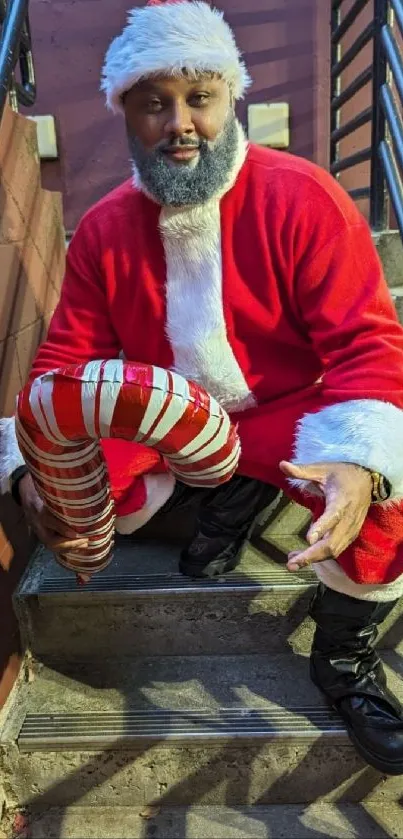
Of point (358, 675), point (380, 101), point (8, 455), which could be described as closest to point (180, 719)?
point (358, 675)

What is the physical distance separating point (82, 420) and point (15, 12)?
978 mm

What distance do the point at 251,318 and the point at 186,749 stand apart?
80cm

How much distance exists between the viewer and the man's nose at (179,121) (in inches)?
42.9

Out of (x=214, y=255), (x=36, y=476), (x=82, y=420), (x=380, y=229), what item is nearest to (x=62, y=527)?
(x=36, y=476)

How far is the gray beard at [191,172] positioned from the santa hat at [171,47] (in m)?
0.09

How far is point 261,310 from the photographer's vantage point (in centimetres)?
120

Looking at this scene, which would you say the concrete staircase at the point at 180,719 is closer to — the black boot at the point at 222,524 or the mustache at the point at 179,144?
the black boot at the point at 222,524

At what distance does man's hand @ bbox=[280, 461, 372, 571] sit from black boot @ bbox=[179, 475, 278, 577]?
0.40m

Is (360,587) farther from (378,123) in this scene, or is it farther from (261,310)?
(378,123)

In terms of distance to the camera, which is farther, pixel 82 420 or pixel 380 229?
pixel 380 229

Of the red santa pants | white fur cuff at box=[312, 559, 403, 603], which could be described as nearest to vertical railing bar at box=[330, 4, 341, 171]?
the red santa pants

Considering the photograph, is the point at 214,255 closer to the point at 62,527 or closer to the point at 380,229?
the point at 62,527

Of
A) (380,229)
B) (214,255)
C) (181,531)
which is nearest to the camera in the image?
(214,255)

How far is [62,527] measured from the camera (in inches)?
42.1
